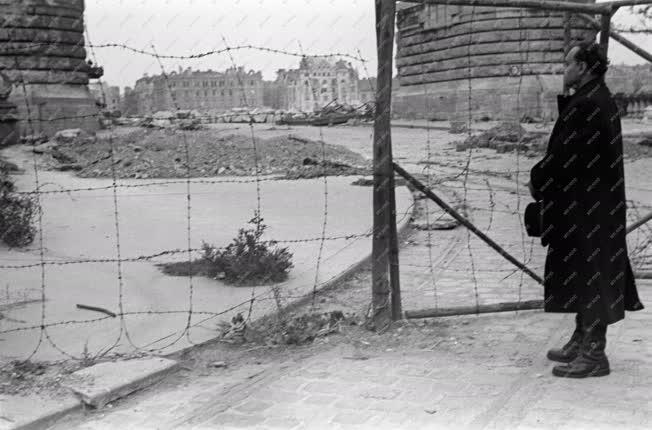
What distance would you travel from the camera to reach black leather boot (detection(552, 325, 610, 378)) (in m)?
4.34

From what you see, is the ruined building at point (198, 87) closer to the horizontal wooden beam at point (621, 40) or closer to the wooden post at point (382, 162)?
the wooden post at point (382, 162)

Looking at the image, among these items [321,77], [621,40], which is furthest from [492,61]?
[621,40]

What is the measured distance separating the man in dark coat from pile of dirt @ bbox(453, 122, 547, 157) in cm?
1492

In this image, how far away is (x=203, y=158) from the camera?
19.9m

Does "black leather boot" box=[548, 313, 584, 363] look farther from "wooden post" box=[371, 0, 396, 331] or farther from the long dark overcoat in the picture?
"wooden post" box=[371, 0, 396, 331]

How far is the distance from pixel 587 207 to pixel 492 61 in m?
28.7

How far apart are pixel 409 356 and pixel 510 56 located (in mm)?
28197

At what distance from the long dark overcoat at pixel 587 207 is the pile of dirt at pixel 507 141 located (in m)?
14.9

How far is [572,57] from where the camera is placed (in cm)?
433

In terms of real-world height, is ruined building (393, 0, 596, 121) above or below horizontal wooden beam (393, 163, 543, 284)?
above

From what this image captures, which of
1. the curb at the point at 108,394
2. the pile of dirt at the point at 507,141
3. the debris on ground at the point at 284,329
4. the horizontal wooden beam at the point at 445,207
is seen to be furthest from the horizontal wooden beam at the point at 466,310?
the pile of dirt at the point at 507,141

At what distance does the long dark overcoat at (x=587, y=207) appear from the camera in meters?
4.22

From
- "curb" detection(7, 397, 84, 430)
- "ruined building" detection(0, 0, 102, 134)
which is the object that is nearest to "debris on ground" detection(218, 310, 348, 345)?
"curb" detection(7, 397, 84, 430)

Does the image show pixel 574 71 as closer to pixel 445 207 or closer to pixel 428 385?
pixel 445 207
